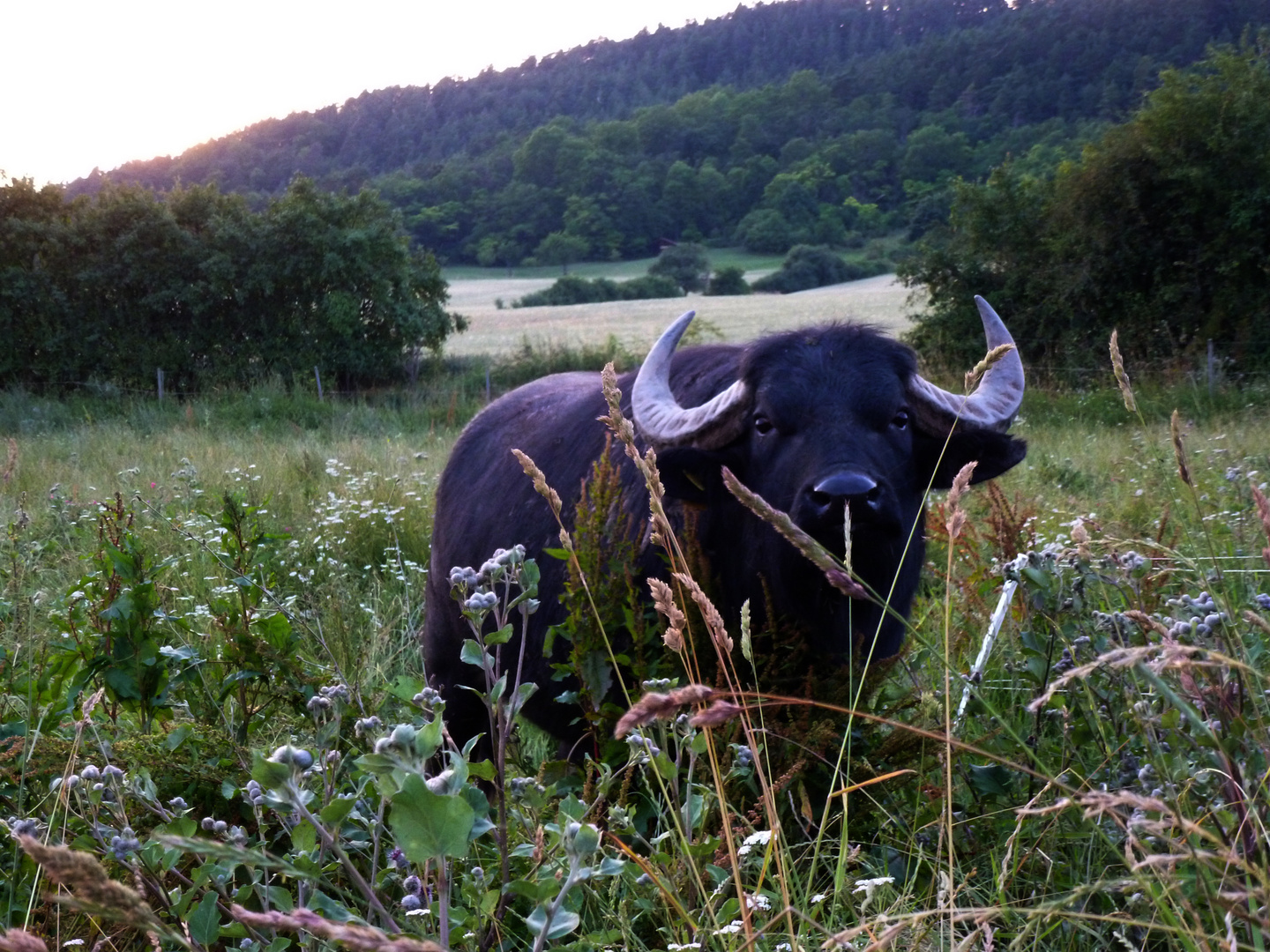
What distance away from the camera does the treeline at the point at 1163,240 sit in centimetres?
2162

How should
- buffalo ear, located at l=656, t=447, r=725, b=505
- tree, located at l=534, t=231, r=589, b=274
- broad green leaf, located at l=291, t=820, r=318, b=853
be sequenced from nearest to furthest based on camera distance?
broad green leaf, located at l=291, t=820, r=318, b=853 → buffalo ear, located at l=656, t=447, r=725, b=505 → tree, located at l=534, t=231, r=589, b=274

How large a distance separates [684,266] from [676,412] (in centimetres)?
7283

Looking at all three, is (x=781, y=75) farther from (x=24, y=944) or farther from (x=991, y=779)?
(x=24, y=944)

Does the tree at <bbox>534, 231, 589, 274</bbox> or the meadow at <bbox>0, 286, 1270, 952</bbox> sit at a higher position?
the tree at <bbox>534, 231, 589, 274</bbox>

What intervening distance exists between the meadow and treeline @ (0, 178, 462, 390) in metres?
23.7

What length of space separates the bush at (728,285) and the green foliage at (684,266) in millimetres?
1702

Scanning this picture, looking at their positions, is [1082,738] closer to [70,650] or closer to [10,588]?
[70,650]

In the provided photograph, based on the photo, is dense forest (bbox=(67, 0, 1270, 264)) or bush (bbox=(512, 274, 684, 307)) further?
dense forest (bbox=(67, 0, 1270, 264))

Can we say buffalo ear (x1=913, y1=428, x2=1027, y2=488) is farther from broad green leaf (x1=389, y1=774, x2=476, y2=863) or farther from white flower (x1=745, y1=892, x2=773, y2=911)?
broad green leaf (x1=389, y1=774, x2=476, y2=863)

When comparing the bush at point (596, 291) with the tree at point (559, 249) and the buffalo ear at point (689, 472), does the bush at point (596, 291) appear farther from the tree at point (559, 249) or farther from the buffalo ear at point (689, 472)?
the buffalo ear at point (689, 472)

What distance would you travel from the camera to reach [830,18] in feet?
493

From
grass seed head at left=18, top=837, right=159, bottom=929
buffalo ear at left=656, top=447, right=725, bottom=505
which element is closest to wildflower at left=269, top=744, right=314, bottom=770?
grass seed head at left=18, top=837, right=159, bottom=929

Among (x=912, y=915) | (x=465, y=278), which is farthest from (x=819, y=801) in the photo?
(x=465, y=278)

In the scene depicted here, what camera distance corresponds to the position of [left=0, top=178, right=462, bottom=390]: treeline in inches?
1077
